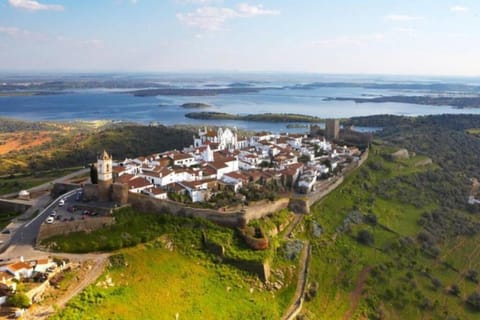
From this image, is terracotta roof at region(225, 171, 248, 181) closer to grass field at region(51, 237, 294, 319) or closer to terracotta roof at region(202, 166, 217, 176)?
terracotta roof at region(202, 166, 217, 176)

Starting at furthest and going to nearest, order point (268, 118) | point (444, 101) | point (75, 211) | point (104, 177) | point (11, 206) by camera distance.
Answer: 1. point (444, 101)
2. point (268, 118)
3. point (11, 206)
4. point (104, 177)
5. point (75, 211)

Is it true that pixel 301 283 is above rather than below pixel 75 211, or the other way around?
below

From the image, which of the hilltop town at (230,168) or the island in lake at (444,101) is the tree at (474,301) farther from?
the island in lake at (444,101)

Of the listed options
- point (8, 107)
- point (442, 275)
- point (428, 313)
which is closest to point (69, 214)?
point (428, 313)

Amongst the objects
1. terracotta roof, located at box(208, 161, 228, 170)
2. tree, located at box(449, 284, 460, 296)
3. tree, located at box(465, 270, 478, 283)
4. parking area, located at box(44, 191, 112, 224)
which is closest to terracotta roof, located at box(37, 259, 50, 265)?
parking area, located at box(44, 191, 112, 224)

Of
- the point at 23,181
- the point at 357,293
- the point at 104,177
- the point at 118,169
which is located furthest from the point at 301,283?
the point at 23,181

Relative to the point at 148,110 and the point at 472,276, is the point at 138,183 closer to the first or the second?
the point at 472,276

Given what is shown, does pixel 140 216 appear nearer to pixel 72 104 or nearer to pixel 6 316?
pixel 6 316
